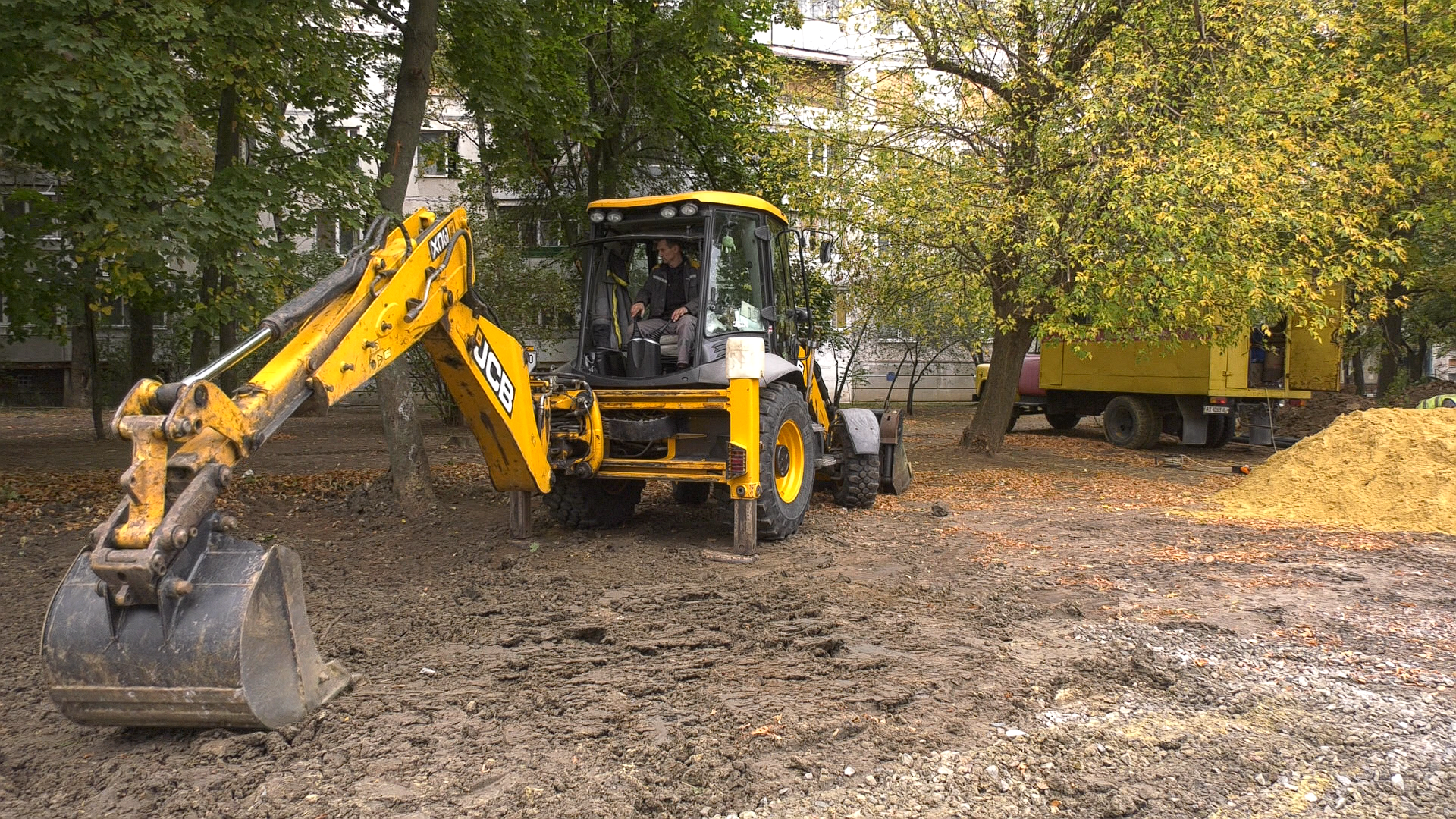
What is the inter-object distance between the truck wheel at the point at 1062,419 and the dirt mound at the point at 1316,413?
3637mm

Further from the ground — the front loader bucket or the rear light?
the rear light

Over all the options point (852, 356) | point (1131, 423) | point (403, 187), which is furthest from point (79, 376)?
point (1131, 423)

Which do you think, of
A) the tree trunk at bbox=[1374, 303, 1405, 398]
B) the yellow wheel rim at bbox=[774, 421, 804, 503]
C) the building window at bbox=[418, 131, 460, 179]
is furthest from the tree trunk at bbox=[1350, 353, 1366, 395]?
the building window at bbox=[418, 131, 460, 179]

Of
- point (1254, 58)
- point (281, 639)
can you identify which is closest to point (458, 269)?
point (281, 639)

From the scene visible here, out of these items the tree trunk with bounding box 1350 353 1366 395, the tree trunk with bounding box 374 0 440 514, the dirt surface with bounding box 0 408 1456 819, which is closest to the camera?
the dirt surface with bounding box 0 408 1456 819

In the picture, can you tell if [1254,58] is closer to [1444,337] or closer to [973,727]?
[973,727]

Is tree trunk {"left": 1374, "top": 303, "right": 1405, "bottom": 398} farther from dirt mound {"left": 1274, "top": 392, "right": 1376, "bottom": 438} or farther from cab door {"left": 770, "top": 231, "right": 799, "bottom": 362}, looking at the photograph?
cab door {"left": 770, "top": 231, "right": 799, "bottom": 362}

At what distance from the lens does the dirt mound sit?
661 inches

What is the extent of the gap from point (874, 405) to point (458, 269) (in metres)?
22.9

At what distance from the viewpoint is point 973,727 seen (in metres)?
4.04

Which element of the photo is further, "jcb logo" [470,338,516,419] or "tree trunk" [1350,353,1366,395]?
"tree trunk" [1350,353,1366,395]

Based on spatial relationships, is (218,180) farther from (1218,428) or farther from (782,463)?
(1218,428)

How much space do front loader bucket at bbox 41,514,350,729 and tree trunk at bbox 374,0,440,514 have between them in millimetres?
5613

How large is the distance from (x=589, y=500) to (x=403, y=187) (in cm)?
375
